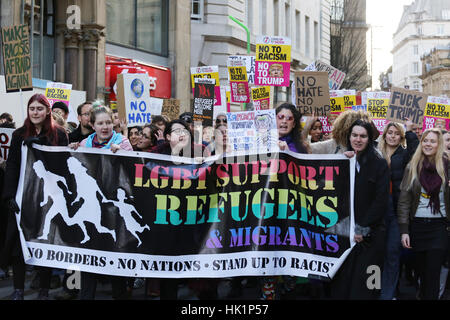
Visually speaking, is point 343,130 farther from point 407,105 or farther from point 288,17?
point 288,17

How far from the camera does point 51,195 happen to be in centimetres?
707

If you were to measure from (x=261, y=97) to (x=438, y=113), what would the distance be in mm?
3455

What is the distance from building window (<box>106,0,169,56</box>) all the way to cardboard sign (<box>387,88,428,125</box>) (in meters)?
11.4

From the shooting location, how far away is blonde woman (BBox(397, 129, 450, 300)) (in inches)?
282

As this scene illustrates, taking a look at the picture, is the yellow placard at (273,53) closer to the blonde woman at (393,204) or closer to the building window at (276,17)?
the blonde woman at (393,204)

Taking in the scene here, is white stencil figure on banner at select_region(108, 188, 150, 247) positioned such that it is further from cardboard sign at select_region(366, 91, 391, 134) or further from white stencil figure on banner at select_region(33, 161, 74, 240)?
cardboard sign at select_region(366, 91, 391, 134)

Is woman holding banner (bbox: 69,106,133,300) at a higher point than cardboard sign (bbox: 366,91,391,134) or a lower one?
lower

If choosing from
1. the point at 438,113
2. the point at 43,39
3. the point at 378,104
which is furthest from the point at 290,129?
the point at 43,39

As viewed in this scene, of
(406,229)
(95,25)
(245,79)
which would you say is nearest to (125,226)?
(406,229)

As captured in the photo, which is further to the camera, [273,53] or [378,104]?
[273,53]

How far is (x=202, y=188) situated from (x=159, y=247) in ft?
2.15

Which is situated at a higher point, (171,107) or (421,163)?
(171,107)

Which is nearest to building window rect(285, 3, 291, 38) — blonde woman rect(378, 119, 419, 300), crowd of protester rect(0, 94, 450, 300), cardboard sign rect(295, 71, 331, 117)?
cardboard sign rect(295, 71, 331, 117)
